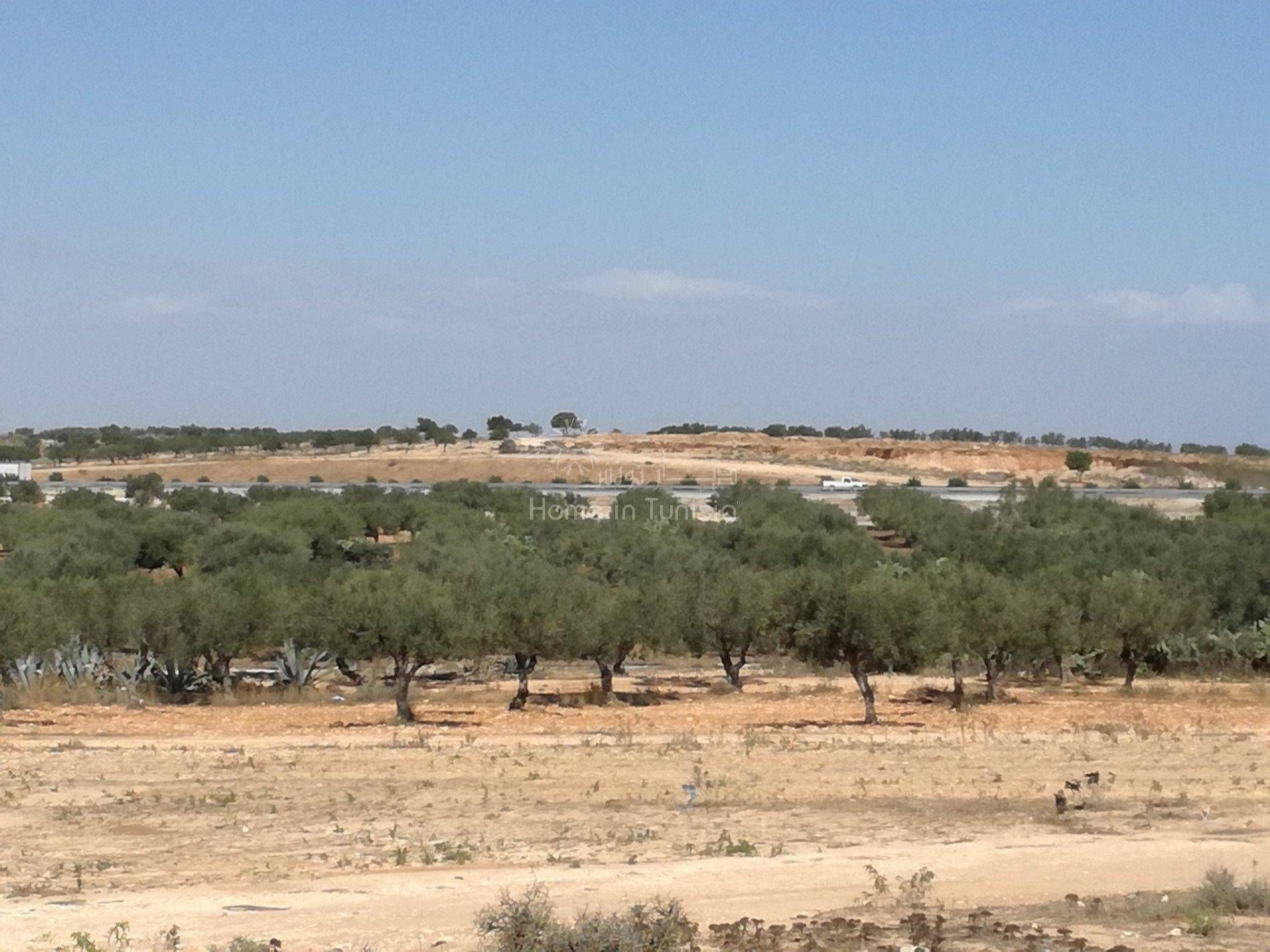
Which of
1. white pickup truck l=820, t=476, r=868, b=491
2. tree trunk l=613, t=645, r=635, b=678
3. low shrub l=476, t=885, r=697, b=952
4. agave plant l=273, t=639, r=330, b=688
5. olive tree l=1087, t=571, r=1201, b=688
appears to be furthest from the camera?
white pickup truck l=820, t=476, r=868, b=491

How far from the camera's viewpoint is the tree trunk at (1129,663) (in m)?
36.7

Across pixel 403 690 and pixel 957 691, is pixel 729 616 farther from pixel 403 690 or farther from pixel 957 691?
pixel 403 690

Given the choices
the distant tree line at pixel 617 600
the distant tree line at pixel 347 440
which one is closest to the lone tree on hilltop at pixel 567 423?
the distant tree line at pixel 347 440

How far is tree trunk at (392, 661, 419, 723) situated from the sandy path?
1466cm

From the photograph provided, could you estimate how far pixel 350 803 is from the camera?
68.1 feet

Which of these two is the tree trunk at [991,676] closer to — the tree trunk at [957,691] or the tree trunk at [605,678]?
the tree trunk at [957,691]

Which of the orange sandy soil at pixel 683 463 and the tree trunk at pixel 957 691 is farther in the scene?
the orange sandy soil at pixel 683 463

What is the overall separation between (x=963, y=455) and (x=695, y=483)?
3437cm

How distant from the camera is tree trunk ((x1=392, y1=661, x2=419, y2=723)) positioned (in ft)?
102

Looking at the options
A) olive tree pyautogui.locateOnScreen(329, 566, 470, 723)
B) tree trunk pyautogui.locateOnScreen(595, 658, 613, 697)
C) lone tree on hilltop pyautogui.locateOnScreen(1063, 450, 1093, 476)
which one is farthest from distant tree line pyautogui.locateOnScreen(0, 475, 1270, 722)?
lone tree on hilltop pyautogui.locateOnScreen(1063, 450, 1093, 476)

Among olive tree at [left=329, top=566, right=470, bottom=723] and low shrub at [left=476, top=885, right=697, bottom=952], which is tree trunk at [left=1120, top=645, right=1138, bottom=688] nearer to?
olive tree at [left=329, top=566, right=470, bottom=723]

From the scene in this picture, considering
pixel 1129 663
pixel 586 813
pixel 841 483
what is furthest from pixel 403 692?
pixel 841 483

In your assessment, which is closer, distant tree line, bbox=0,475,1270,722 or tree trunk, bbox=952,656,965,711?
distant tree line, bbox=0,475,1270,722

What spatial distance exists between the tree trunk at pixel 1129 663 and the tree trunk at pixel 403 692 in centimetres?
1616
